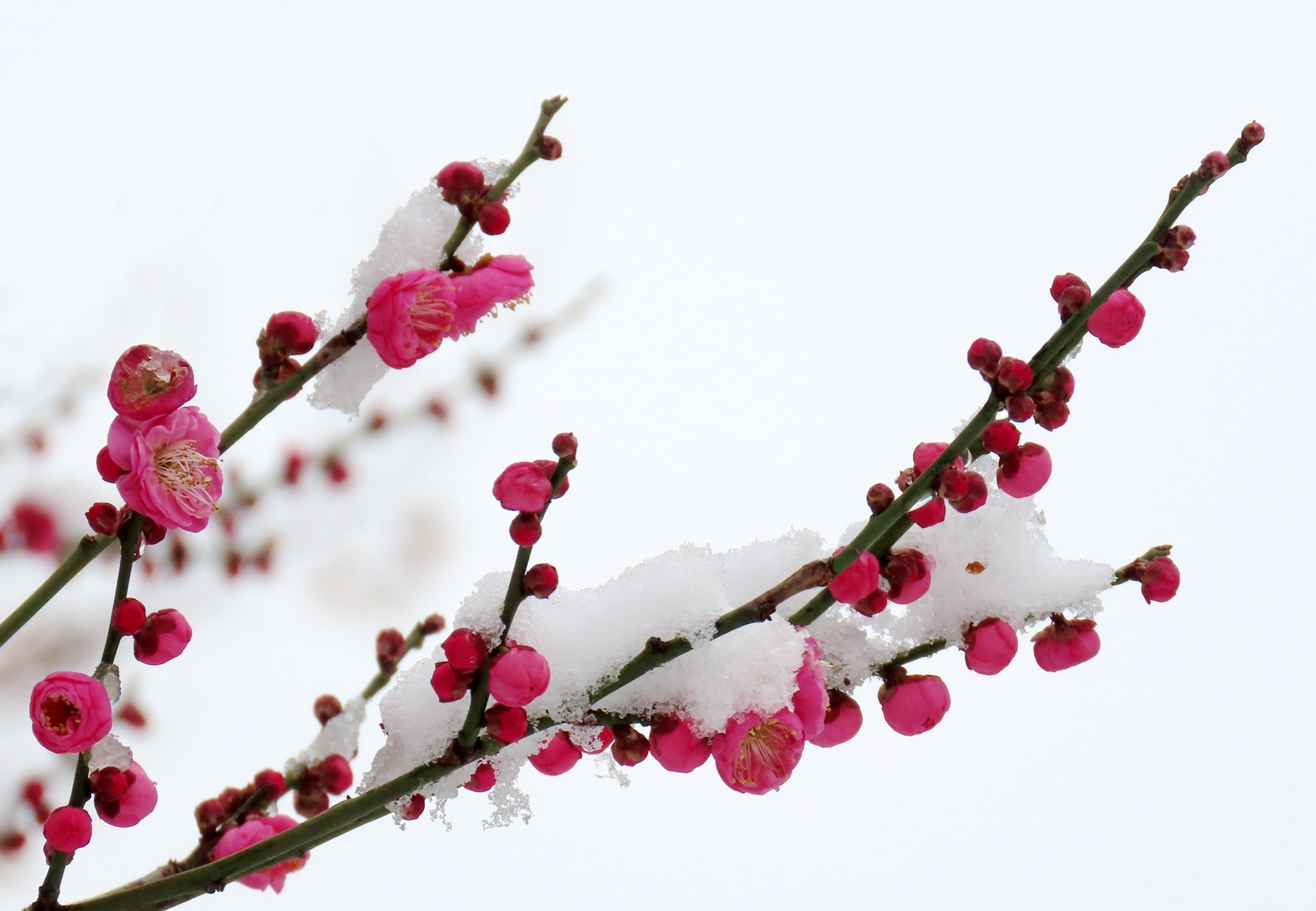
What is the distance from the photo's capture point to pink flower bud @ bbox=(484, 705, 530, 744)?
12.5 inches

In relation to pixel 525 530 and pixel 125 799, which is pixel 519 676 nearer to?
pixel 525 530

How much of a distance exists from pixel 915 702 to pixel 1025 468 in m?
0.09

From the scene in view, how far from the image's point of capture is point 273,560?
755 millimetres

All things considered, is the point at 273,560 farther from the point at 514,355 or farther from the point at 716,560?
the point at 716,560

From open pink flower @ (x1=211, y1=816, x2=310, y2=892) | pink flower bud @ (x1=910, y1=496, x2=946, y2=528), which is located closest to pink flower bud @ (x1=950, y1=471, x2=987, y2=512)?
pink flower bud @ (x1=910, y1=496, x2=946, y2=528)

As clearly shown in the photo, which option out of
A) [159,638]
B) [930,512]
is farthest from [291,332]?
[930,512]

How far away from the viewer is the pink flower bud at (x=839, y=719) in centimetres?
38

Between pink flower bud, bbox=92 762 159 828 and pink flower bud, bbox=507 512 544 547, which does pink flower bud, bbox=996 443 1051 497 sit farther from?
pink flower bud, bbox=92 762 159 828

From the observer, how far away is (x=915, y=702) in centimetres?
36

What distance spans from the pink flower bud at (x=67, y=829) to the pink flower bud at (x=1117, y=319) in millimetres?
360

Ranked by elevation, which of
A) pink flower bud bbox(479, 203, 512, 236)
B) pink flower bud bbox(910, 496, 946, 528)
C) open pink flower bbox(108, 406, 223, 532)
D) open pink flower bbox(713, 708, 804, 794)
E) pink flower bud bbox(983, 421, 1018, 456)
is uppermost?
pink flower bud bbox(479, 203, 512, 236)

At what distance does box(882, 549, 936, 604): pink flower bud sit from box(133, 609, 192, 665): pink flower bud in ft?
0.74

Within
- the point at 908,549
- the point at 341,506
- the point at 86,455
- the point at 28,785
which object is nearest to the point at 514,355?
the point at 341,506

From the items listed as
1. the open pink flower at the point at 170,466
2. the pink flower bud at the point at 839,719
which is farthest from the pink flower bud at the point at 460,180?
the pink flower bud at the point at 839,719
